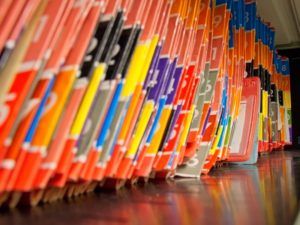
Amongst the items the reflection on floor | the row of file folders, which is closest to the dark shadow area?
the row of file folders

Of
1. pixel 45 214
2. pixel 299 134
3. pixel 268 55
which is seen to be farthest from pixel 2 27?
pixel 299 134

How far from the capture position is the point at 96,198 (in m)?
0.50

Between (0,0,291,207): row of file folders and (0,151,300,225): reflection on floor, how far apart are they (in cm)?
3

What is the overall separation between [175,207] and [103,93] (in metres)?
0.15

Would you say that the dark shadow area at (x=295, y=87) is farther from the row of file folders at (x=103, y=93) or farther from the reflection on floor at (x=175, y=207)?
the reflection on floor at (x=175, y=207)

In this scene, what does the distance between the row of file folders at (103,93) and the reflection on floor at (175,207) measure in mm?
26

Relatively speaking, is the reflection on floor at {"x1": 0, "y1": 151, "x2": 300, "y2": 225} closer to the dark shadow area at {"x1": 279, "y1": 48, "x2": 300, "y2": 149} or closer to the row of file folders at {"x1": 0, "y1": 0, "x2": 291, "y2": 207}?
the row of file folders at {"x1": 0, "y1": 0, "x2": 291, "y2": 207}

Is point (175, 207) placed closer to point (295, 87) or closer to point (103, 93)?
point (103, 93)

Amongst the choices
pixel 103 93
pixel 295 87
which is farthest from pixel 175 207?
pixel 295 87

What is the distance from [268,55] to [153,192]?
1279 mm

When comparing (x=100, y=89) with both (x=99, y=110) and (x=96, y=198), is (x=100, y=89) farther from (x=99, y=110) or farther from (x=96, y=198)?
(x=96, y=198)

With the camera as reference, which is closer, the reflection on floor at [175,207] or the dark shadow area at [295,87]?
the reflection on floor at [175,207]

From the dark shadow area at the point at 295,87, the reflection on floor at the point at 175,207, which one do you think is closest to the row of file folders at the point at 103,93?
the reflection on floor at the point at 175,207

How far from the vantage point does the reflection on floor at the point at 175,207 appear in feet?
1.27
